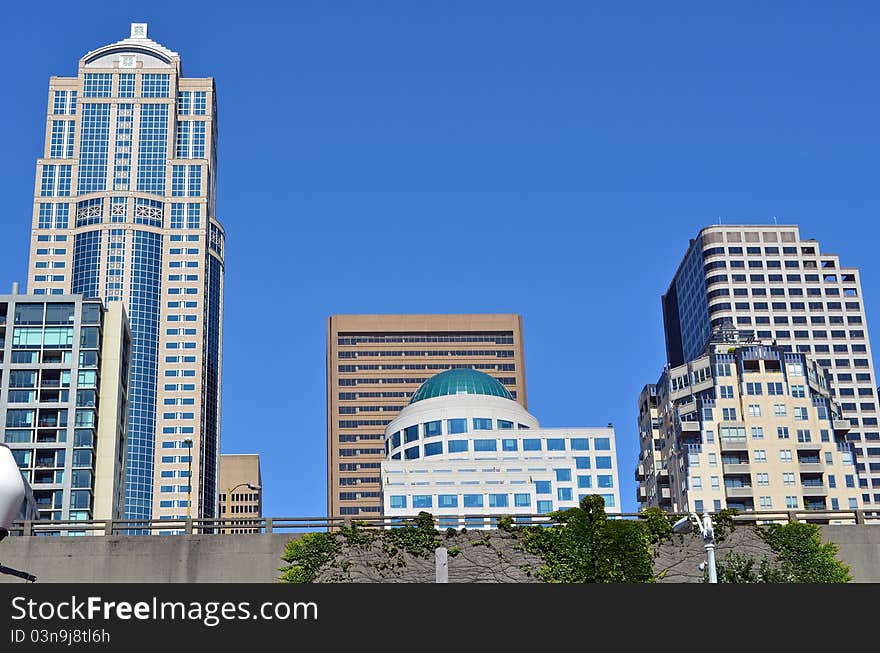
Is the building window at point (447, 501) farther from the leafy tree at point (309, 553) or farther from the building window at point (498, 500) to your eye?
the leafy tree at point (309, 553)

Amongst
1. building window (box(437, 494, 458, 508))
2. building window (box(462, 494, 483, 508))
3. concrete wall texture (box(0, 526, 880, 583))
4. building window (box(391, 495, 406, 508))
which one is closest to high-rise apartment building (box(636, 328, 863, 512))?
building window (box(462, 494, 483, 508))

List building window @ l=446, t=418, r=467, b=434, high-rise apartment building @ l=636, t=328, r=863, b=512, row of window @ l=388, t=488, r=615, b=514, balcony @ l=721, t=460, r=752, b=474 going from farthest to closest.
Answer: building window @ l=446, t=418, r=467, b=434
row of window @ l=388, t=488, r=615, b=514
balcony @ l=721, t=460, r=752, b=474
high-rise apartment building @ l=636, t=328, r=863, b=512

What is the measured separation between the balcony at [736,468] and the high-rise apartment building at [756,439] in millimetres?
110

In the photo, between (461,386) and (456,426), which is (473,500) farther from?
(461,386)

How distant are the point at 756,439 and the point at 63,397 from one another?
8049cm

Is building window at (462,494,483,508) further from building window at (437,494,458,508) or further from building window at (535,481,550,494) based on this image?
building window at (535,481,550,494)

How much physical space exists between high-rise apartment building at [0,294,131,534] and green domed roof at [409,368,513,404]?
130 feet

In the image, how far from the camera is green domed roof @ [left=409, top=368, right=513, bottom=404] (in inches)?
5984

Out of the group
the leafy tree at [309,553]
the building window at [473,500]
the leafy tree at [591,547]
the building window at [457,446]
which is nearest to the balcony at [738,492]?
the building window at [473,500]

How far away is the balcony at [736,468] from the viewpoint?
129750 mm

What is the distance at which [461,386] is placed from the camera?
152375mm

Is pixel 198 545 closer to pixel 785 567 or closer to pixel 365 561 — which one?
pixel 365 561

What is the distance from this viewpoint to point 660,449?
144375 mm

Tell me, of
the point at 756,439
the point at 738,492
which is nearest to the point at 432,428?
the point at 738,492
